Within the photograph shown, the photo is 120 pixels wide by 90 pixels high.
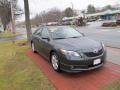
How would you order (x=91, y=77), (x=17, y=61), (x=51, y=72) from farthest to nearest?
1. (x=17, y=61)
2. (x=51, y=72)
3. (x=91, y=77)

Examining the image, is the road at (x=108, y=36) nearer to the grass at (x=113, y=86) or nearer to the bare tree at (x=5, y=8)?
the grass at (x=113, y=86)

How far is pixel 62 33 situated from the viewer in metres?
6.85

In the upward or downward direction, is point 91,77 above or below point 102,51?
below

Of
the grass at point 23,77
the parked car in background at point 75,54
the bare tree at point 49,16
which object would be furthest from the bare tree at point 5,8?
the bare tree at point 49,16

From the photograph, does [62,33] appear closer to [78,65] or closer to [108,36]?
[78,65]

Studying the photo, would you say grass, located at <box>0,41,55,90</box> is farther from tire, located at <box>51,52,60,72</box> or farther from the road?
the road

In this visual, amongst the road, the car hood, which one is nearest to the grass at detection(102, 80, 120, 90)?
the car hood

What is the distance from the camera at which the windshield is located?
6.65 m

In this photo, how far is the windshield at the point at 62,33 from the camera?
21.8 feet

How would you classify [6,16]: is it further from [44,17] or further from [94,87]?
[44,17]

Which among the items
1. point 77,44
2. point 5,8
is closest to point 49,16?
point 5,8

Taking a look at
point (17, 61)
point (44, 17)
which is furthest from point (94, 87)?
point (44, 17)

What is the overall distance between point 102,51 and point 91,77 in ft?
2.82

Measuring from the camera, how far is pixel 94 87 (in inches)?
184
